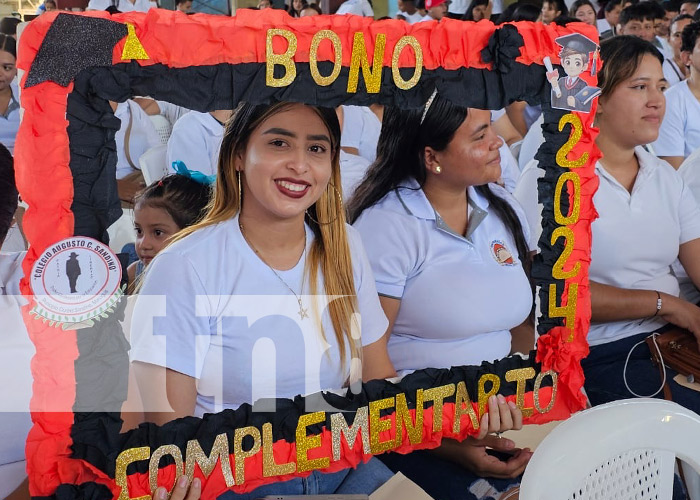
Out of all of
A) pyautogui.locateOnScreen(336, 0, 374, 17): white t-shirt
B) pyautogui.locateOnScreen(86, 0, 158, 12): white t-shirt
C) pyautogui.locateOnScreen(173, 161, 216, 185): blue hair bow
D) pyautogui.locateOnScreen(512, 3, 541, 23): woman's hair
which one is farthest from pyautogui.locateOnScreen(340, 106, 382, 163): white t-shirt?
pyautogui.locateOnScreen(336, 0, 374, 17): white t-shirt

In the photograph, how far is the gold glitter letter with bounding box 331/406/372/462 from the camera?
1.15m

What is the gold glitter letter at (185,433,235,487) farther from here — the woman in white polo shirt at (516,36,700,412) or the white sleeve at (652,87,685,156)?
the white sleeve at (652,87,685,156)

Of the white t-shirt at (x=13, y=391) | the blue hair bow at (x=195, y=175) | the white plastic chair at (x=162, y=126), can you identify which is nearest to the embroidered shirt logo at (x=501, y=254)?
the blue hair bow at (x=195, y=175)

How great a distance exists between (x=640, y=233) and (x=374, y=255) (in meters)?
0.71

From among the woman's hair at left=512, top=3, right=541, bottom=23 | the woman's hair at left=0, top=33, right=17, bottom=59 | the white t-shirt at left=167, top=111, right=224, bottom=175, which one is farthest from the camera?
the woman's hair at left=512, top=3, right=541, bottom=23

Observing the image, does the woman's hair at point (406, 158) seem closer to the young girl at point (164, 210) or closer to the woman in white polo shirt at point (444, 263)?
the woman in white polo shirt at point (444, 263)

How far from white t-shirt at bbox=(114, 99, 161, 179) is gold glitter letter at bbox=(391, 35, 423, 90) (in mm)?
411

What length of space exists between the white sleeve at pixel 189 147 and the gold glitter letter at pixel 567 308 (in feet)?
2.11

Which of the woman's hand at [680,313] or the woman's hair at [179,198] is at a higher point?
the woman's hair at [179,198]

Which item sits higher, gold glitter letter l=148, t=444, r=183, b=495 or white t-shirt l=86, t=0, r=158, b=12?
white t-shirt l=86, t=0, r=158, b=12

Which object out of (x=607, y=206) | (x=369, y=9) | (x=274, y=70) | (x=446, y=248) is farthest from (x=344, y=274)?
(x=369, y=9)

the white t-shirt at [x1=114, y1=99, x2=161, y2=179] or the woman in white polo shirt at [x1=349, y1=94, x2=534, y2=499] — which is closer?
the white t-shirt at [x1=114, y1=99, x2=161, y2=179]

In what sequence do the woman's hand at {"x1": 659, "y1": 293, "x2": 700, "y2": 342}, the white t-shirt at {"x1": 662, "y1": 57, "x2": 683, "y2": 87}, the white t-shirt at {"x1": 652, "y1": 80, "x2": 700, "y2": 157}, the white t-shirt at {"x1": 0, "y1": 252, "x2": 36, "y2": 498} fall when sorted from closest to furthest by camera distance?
the white t-shirt at {"x1": 0, "y1": 252, "x2": 36, "y2": 498}
the woman's hand at {"x1": 659, "y1": 293, "x2": 700, "y2": 342}
the white t-shirt at {"x1": 652, "y1": 80, "x2": 700, "y2": 157}
the white t-shirt at {"x1": 662, "y1": 57, "x2": 683, "y2": 87}

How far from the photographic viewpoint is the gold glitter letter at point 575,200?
4.28ft
